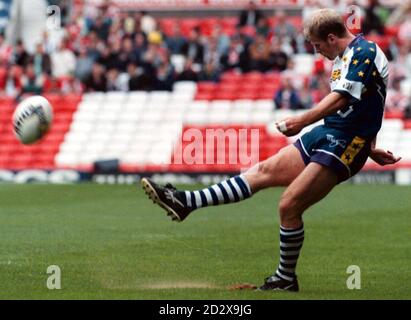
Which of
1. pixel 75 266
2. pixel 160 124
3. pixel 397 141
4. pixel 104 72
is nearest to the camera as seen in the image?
pixel 75 266

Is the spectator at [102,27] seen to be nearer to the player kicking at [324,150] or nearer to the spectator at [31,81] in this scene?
the spectator at [31,81]

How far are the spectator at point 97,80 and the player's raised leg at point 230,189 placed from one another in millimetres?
19630

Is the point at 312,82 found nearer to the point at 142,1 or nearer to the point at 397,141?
the point at 397,141

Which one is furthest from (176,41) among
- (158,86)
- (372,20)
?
(372,20)

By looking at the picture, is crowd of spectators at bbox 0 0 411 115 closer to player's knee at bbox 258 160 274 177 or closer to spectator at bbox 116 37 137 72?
spectator at bbox 116 37 137 72

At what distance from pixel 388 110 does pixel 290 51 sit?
325 centimetres

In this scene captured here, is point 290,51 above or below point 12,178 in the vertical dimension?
above

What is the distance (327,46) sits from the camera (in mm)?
9461

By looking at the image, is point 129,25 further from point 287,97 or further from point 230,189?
point 230,189

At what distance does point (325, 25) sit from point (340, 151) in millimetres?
1020

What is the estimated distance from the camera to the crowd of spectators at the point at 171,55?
2684cm

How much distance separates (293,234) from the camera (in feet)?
31.4

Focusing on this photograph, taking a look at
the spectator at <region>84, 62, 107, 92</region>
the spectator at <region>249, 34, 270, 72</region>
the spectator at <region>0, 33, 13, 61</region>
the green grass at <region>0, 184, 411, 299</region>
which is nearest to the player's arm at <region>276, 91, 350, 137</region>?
the green grass at <region>0, 184, 411, 299</region>
